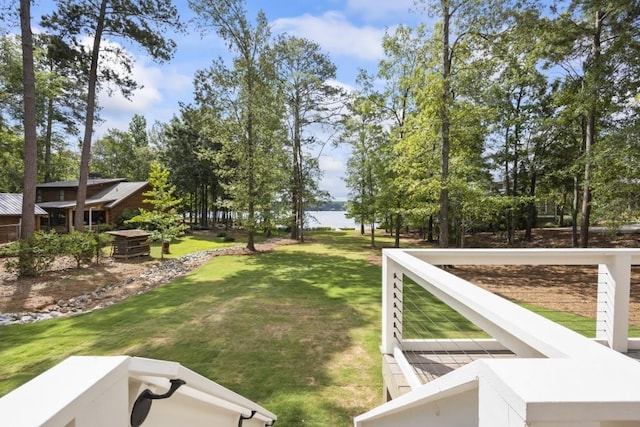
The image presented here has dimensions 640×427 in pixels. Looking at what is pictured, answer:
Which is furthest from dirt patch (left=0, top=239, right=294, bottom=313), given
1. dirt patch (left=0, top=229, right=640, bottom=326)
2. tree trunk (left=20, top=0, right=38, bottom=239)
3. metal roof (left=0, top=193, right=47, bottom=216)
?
metal roof (left=0, top=193, right=47, bottom=216)

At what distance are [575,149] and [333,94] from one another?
1392 cm

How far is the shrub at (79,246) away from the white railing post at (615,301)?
1342 centimetres

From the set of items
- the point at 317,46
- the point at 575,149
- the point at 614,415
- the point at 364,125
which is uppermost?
the point at 317,46

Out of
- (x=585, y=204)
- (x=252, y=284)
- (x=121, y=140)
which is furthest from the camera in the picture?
(x=121, y=140)

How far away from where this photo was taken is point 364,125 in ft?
56.1

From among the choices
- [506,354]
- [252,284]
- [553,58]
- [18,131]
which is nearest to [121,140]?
[18,131]

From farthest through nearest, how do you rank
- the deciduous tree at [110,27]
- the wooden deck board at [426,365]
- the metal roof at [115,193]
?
the metal roof at [115,193] → the deciduous tree at [110,27] → the wooden deck board at [426,365]

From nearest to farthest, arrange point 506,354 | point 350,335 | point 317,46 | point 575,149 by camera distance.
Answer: point 506,354 → point 350,335 → point 575,149 → point 317,46

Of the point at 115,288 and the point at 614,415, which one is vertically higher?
the point at 614,415

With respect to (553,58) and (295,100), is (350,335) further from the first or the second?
(295,100)

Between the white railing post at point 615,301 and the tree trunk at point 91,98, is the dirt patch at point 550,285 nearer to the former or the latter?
the white railing post at point 615,301

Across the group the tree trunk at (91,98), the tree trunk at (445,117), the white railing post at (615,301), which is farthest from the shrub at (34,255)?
the white railing post at (615,301)

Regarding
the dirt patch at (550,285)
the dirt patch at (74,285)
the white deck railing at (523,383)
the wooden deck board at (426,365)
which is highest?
the white deck railing at (523,383)

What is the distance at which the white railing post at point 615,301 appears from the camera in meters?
2.82
